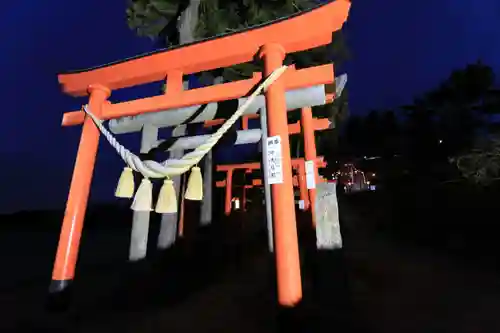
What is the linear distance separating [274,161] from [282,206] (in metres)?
0.47

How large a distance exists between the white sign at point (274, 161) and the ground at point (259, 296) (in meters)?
1.12

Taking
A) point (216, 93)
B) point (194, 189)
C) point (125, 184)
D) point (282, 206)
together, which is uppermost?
point (216, 93)

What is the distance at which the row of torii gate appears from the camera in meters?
3.02

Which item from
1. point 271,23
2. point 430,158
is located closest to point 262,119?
point 271,23

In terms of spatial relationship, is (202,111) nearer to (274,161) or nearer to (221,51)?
(221,51)

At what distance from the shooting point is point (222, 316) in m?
3.50

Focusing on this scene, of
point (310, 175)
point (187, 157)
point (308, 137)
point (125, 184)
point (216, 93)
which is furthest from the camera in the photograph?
point (308, 137)

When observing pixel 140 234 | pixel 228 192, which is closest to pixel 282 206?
pixel 140 234

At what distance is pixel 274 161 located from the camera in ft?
10.1

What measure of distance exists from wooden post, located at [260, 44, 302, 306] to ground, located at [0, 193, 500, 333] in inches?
9.1

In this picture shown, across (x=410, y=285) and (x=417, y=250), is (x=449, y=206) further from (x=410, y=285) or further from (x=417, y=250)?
(x=410, y=285)

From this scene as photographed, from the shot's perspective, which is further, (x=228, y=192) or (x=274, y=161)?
(x=228, y=192)

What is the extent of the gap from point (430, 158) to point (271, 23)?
13439mm

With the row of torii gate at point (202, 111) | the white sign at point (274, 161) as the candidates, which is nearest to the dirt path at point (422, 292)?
the row of torii gate at point (202, 111)
